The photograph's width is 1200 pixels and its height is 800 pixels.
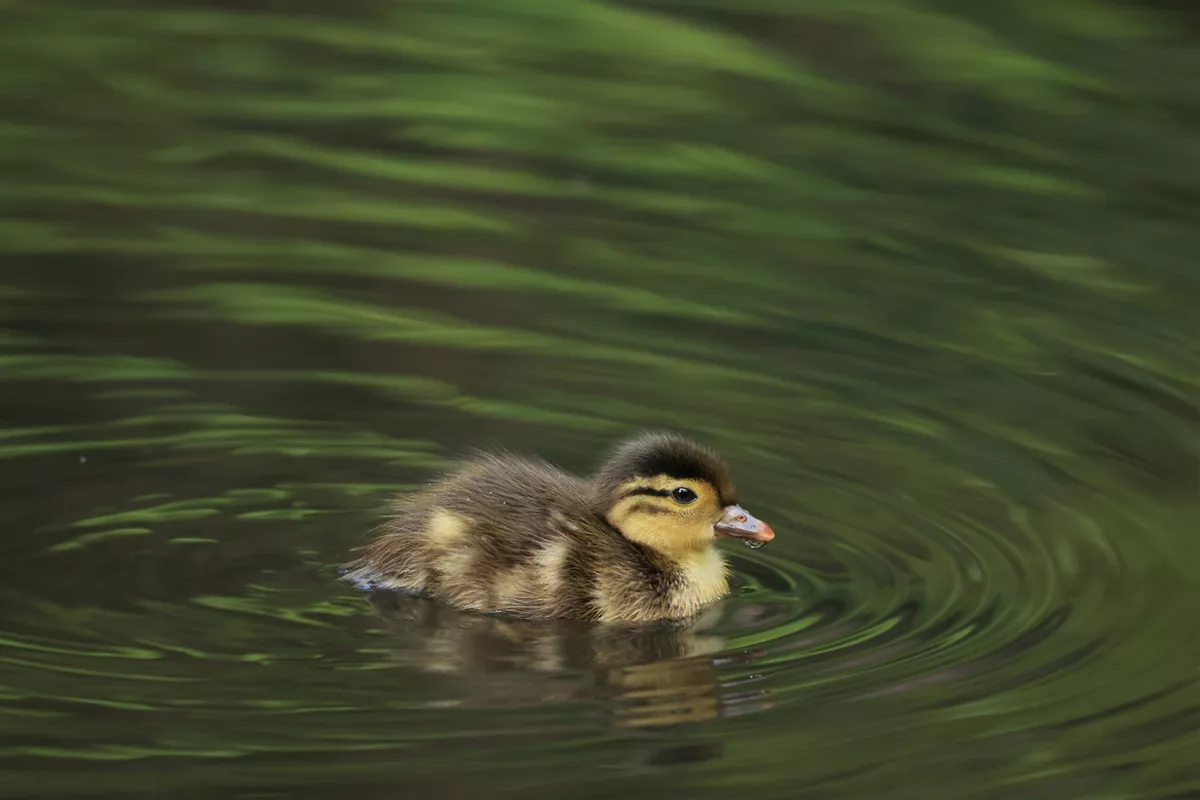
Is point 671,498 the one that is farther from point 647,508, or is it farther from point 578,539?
point 578,539

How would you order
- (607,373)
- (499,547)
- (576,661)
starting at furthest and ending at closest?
1. (607,373)
2. (499,547)
3. (576,661)

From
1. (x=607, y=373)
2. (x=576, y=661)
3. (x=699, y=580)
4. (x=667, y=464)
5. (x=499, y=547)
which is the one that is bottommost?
(x=576, y=661)

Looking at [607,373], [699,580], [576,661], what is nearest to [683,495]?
[699,580]

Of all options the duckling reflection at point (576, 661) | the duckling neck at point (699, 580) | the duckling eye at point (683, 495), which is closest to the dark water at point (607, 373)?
the duckling reflection at point (576, 661)

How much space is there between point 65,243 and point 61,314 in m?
0.77

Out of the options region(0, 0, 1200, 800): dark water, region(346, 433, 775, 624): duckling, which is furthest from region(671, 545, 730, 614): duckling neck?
region(0, 0, 1200, 800): dark water

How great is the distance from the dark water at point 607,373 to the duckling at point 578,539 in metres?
0.17

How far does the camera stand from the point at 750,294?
9680mm

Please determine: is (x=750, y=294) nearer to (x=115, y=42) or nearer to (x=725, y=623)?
(x=725, y=623)

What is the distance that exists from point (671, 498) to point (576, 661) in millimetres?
817

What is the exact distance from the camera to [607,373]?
8.98m

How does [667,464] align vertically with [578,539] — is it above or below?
above

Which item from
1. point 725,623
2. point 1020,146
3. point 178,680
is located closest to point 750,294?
point 1020,146

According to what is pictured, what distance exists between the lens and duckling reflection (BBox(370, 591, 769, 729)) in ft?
21.3
